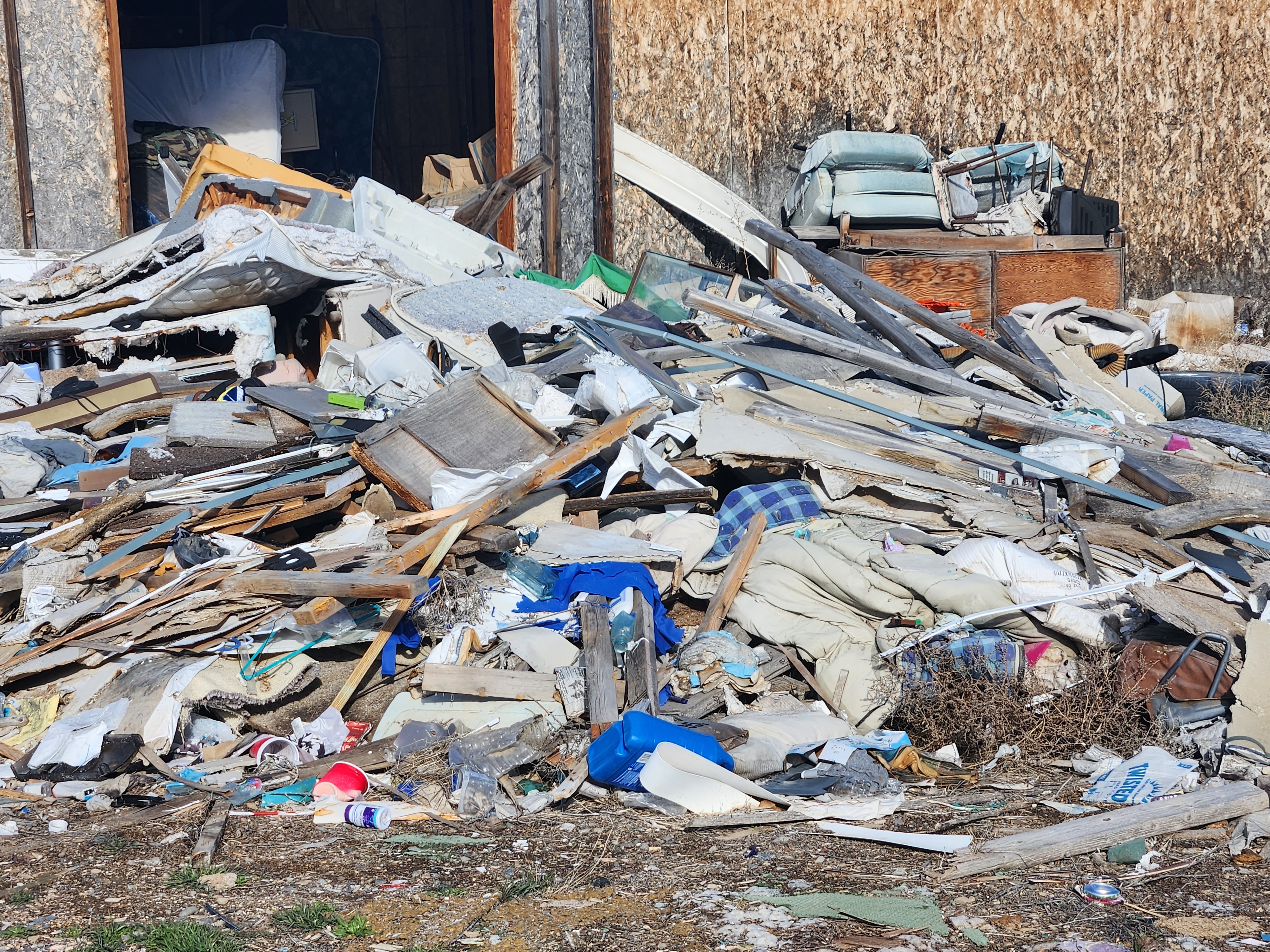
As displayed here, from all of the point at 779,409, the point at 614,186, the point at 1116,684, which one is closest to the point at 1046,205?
the point at 614,186

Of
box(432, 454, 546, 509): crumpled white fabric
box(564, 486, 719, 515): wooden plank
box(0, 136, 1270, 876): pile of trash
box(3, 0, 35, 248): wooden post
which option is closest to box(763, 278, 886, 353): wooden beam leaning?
box(0, 136, 1270, 876): pile of trash

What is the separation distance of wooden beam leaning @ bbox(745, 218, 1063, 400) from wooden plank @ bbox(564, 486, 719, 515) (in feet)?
6.98

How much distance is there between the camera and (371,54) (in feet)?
46.0

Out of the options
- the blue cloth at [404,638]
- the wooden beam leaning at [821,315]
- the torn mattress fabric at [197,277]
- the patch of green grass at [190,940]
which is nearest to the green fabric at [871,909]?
the patch of green grass at [190,940]

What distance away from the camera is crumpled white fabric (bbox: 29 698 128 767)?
411 cm

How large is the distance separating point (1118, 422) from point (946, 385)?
1.03 metres

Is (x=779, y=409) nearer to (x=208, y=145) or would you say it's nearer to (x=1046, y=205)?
(x=1046, y=205)

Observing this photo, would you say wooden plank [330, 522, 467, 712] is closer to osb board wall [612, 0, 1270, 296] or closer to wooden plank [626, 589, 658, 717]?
wooden plank [626, 589, 658, 717]

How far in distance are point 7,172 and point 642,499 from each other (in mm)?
6171

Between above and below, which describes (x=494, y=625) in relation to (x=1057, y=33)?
below

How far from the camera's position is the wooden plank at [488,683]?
4414mm

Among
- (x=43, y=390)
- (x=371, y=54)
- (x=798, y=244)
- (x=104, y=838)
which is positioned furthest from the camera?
(x=371, y=54)

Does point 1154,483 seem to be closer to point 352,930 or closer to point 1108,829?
point 1108,829

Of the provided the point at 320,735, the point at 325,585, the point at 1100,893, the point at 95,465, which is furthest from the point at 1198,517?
the point at 95,465
